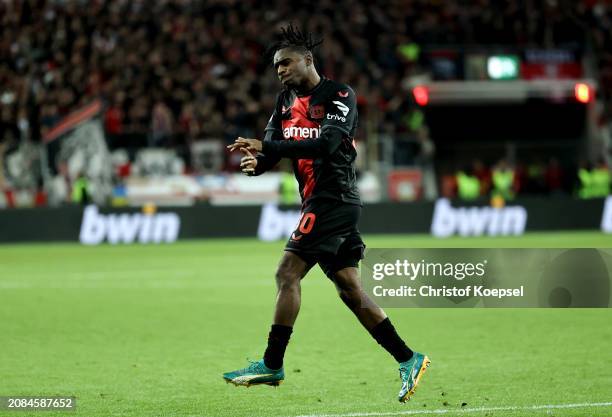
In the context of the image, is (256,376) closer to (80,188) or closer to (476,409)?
(476,409)

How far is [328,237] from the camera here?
7348 mm

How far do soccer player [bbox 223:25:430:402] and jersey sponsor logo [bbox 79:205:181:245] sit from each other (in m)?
20.6

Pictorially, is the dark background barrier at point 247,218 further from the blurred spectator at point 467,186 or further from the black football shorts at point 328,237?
the black football shorts at point 328,237

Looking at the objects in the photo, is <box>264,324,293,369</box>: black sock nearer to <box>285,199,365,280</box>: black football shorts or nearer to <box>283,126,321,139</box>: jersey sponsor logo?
<box>285,199,365,280</box>: black football shorts

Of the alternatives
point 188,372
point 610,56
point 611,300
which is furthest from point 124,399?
point 610,56

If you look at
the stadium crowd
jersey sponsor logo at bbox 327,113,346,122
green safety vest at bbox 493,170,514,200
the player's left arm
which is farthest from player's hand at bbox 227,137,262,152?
green safety vest at bbox 493,170,514,200

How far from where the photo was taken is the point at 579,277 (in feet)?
48.9

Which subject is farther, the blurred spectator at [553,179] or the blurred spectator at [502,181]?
the blurred spectator at [553,179]

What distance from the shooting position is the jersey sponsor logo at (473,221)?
28750 mm

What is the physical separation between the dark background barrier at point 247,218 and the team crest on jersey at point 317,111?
2049 cm

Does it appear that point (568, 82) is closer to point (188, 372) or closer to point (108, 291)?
point (108, 291)

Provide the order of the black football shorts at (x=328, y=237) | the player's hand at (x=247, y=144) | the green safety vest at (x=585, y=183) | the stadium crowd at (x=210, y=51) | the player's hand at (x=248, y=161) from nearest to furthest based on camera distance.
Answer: the player's hand at (x=247, y=144) → the player's hand at (x=248, y=161) → the black football shorts at (x=328, y=237) → the stadium crowd at (x=210, y=51) → the green safety vest at (x=585, y=183)

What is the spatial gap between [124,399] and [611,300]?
24.7 ft

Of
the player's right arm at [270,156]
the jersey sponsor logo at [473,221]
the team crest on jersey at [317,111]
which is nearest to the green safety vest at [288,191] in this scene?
the jersey sponsor logo at [473,221]
